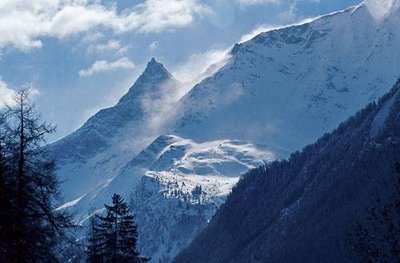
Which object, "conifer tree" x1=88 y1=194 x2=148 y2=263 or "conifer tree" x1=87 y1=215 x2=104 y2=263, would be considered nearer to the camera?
"conifer tree" x1=87 y1=215 x2=104 y2=263

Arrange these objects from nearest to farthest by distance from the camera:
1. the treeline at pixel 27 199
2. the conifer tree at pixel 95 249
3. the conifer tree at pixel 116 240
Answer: the treeline at pixel 27 199, the conifer tree at pixel 95 249, the conifer tree at pixel 116 240

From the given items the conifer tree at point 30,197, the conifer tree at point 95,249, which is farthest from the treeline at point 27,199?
the conifer tree at point 95,249

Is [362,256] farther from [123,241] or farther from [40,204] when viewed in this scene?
[123,241]

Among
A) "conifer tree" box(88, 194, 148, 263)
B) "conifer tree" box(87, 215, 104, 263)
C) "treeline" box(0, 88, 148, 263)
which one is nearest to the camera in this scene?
"treeline" box(0, 88, 148, 263)

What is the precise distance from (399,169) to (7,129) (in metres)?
11.0

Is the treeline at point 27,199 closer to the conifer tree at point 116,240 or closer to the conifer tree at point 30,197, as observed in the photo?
the conifer tree at point 30,197

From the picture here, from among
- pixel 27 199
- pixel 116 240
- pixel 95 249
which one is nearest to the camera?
pixel 27 199

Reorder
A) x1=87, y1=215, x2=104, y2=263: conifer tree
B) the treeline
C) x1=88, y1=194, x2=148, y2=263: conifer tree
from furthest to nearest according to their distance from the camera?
1. x1=88, y1=194, x2=148, y2=263: conifer tree
2. x1=87, y1=215, x2=104, y2=263: conifer tree
3. the treeline

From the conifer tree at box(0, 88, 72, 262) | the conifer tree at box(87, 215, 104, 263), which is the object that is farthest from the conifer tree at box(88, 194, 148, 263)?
the conifer tree at box(0, 88, 72, 262)

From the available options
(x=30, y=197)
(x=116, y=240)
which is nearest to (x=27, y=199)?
(x=30, y=197)

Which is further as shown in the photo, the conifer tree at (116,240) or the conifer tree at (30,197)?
the conifer tree at (116,240)

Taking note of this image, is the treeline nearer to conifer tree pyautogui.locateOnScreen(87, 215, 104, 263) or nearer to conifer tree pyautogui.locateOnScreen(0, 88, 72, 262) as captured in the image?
conifer tree pyautogui.locateOnScreen(0, 88, 72, 262)

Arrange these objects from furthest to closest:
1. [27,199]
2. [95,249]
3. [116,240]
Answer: [95,249] < [116,240] < [27,199]

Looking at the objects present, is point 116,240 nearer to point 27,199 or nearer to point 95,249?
point 95,249
